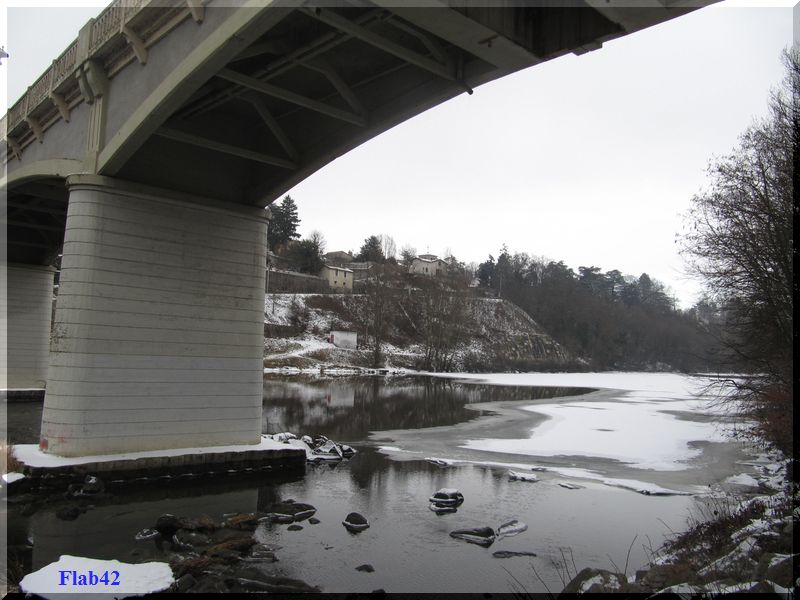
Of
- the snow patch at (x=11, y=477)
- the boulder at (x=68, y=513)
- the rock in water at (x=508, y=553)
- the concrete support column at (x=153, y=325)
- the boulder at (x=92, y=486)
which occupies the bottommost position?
the rock in water at (x=508, y=553)

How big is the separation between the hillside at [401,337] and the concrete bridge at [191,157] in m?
40.2

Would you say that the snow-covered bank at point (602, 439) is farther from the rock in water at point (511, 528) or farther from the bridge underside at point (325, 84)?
the bridge underside at point (325, 84)

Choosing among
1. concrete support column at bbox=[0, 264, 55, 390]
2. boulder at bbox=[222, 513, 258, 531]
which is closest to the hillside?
concrete support column at bbox=[0, 264, 55, 390]

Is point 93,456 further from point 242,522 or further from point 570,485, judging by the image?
point 570,485

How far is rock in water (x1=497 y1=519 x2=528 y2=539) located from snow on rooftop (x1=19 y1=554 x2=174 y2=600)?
477 centimetres

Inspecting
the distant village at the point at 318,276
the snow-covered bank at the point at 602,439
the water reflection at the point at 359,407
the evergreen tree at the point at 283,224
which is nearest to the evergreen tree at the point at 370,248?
the distant village at the point at 318,276

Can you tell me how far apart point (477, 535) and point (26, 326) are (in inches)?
940

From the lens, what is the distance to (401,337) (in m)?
76.6

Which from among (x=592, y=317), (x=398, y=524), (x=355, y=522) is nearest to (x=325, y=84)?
(x=355, y=522)

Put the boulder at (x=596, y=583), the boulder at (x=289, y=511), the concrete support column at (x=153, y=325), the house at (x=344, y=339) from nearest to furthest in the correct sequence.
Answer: the boulder at (x=596, y=583), the boulder at (x=289, y=511), the concrete support column at (x=153, y=325), the house at (x=344, y=339)

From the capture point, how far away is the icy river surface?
7590 millimetres

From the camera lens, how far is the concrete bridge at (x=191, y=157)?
352 inches

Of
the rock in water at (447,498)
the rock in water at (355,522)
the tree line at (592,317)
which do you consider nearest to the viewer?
the rock in water at (355,522)

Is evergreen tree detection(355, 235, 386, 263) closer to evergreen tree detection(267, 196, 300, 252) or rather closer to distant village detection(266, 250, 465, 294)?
distant village detection(266, 250, 465, 294)
